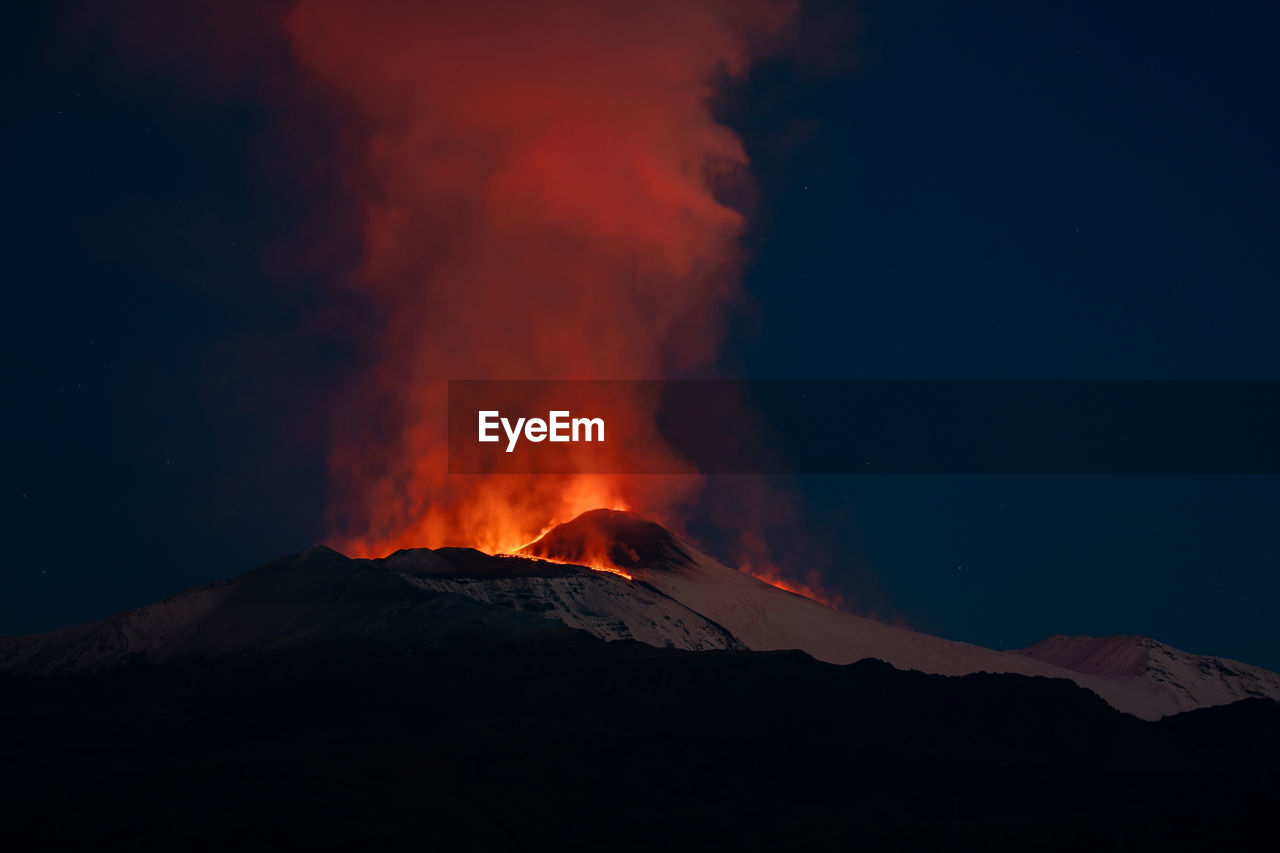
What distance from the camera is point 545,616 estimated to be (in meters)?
126

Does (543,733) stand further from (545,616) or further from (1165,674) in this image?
(1165,674)

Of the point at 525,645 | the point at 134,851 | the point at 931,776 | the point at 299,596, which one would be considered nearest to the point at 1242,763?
the point at 931,776

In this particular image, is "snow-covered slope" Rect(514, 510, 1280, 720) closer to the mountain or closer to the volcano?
the mountain

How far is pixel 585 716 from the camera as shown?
9250 centimetres

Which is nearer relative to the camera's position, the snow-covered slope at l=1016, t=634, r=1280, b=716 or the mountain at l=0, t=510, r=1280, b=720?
the mountain at l=0, t=510, r=1280, b=720

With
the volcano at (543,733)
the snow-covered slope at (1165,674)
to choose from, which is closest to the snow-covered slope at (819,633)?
the snow-covered slope at (1165,674)

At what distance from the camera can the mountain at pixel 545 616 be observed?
119 meters

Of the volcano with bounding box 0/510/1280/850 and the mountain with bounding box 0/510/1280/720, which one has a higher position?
the mountain with bounding box 0/510/1280/720

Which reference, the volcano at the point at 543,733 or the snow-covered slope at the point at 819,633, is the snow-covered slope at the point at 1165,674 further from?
the volcano at the point at 543,733

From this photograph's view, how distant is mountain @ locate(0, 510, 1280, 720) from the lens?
391ft

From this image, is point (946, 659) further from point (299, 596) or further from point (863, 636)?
point (299, 596)

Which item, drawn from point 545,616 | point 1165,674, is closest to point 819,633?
point 545,616

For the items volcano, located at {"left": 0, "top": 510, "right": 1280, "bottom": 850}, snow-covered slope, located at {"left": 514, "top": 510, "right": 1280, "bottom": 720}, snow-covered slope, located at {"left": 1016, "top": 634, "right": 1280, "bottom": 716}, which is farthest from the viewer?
snow-covered slope, located at {"left": 1016, "top": 634, "right": 1280, "bottom": 716}

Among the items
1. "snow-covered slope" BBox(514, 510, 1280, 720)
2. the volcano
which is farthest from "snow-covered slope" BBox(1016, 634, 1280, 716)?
the volcano
